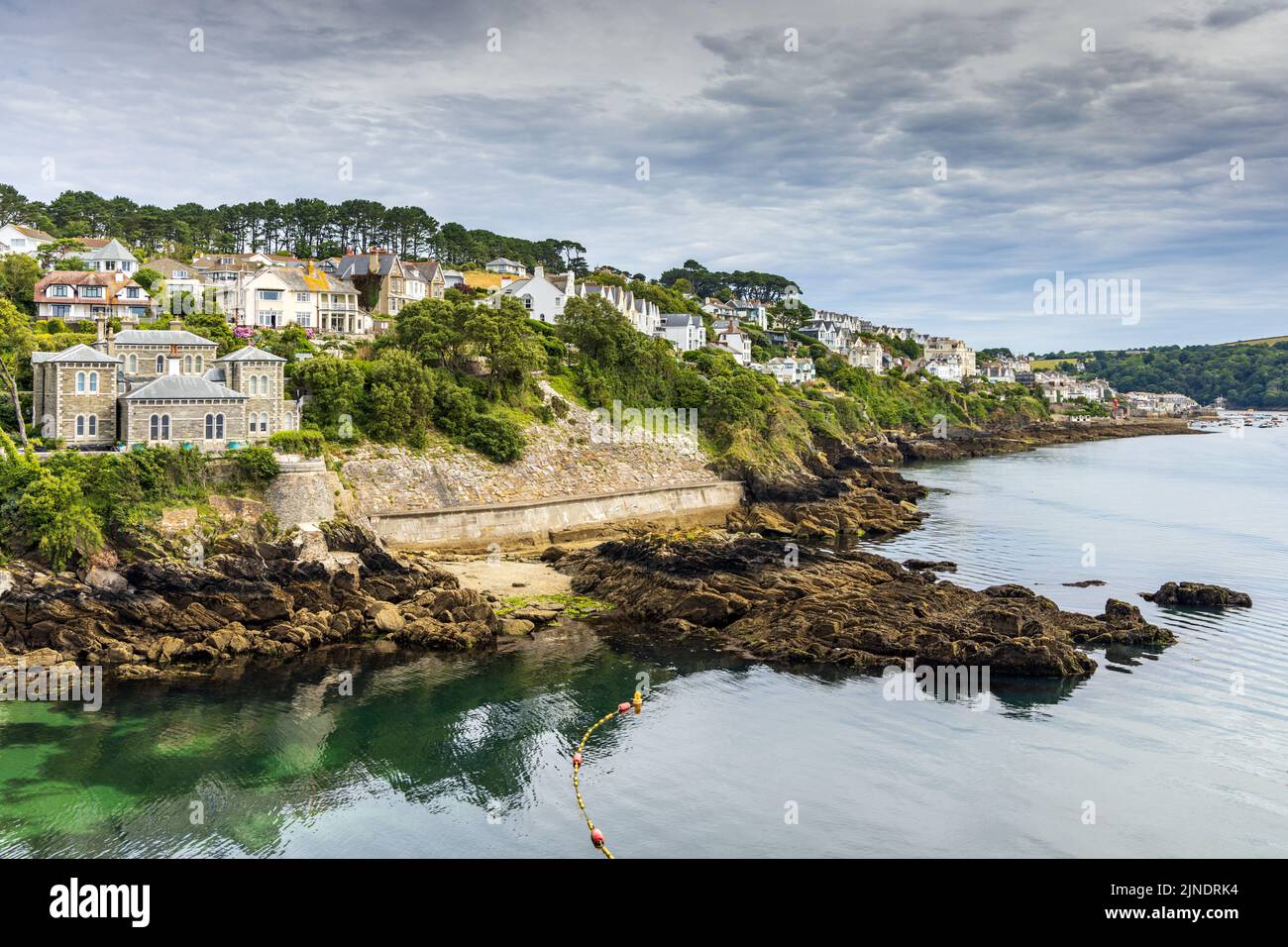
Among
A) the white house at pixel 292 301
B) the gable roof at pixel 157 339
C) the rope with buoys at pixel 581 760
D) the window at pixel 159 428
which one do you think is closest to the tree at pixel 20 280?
the white house at pixel 292 301

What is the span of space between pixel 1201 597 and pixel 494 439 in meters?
32.1

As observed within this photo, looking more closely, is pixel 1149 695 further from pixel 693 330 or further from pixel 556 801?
pixel 693 330

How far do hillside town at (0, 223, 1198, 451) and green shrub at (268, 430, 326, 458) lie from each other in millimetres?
1226

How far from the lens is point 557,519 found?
46.6m

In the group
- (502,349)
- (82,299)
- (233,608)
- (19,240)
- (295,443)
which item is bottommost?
(233,608)

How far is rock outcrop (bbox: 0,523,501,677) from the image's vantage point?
27859mm

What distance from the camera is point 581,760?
75.0ft

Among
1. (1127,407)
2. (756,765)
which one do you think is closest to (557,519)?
(756,765)

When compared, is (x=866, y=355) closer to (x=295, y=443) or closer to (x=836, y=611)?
(x=836, y=611)

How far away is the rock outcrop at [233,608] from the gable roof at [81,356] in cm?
971

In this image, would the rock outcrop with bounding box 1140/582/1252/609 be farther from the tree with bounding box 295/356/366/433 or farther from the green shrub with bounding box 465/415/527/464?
the tree with bounding box 295/356/366/433

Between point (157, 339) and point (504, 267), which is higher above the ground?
point (504, 267)

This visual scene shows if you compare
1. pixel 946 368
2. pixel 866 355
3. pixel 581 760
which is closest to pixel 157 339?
pixel 581 760

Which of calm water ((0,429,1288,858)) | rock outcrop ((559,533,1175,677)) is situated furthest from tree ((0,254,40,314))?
calm water ((0,429,1288,858))
